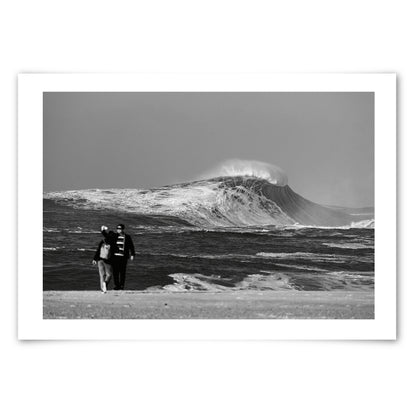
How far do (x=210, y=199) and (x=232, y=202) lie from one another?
369 mm

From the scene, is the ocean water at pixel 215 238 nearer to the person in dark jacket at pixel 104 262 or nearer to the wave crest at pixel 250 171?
the wave crest at pixel 250 171

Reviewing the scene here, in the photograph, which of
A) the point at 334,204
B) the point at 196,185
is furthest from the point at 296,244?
the point at 196,185

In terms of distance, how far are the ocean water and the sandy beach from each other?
0.97 ft

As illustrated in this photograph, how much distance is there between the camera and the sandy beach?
44.1 ft

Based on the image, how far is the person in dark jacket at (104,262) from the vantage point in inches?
552

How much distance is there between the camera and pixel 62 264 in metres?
14.1

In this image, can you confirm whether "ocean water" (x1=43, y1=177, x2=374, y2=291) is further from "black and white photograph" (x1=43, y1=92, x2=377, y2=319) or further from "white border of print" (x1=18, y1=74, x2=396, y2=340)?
"white border of print" (x1=18, y1=74, x2=396, y2=340)
